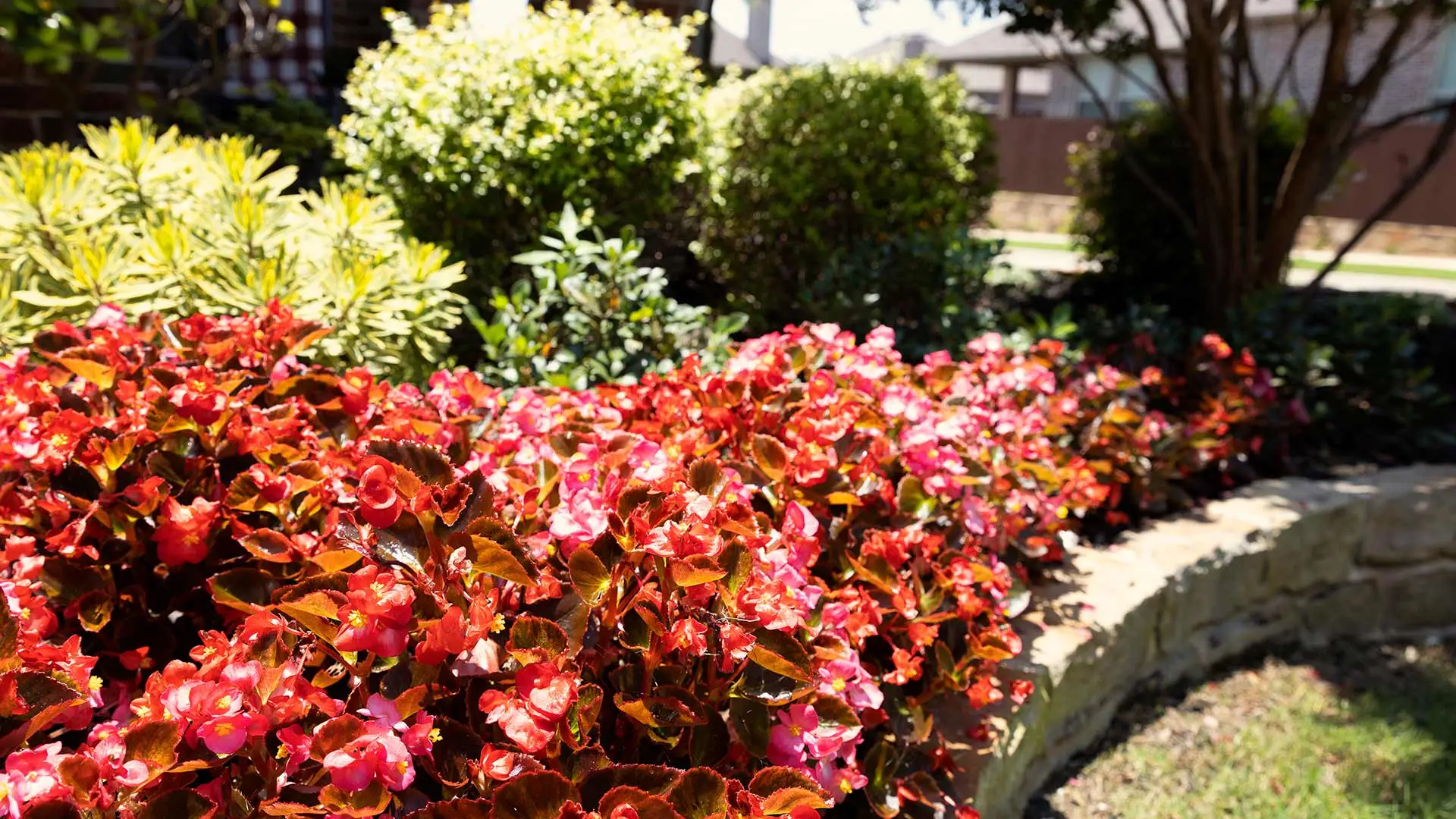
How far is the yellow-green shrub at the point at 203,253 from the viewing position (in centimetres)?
272

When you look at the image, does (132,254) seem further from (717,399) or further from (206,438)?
(717,399)

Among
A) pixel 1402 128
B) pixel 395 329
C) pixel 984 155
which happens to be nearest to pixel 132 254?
pixel 395 329

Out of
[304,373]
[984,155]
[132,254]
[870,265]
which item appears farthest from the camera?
[984,155]

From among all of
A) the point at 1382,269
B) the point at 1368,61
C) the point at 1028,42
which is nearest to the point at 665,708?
the point at 1382,269

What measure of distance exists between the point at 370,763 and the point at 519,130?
331 centimetres

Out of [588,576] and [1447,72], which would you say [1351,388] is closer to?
[588,576]

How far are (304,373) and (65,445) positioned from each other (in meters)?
0.55

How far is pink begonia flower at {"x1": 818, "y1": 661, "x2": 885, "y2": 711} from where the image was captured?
1651 mm

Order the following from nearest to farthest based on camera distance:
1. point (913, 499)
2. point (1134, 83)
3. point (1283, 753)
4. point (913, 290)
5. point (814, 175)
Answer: point (913, 499), point (1283, 753), point (913, 290), point (814, 175), point (1134, 83)

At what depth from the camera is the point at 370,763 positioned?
1203 mm

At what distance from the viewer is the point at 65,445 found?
5.60 feet

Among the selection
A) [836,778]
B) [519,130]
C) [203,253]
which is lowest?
[836,778]

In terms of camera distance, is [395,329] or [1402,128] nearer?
[395,329]

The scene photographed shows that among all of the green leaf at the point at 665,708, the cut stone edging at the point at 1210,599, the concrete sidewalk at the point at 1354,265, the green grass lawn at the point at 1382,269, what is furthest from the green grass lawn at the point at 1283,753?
the green grass lawn at the point at 1382,269
